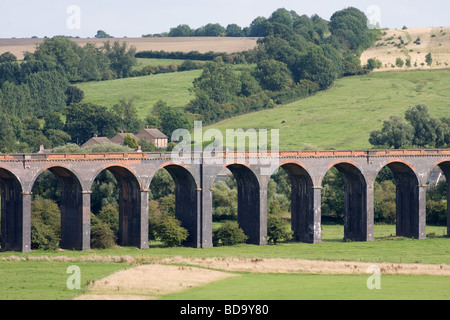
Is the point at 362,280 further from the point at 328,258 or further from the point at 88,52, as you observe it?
the point at 88,52

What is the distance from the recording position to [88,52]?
640 ft

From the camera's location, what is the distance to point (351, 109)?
162 meters

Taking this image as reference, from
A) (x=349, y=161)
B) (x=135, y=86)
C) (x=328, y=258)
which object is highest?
(x=135, y=86)

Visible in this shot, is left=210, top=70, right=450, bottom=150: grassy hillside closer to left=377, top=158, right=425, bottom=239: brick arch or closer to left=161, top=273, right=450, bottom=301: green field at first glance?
left=377, top=158, right=425, bottom=239: brick arch

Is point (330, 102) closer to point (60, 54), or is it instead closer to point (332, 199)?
point (60, 54)

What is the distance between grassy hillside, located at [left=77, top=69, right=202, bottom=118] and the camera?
170 meters

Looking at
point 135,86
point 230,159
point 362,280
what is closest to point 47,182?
point 230,159

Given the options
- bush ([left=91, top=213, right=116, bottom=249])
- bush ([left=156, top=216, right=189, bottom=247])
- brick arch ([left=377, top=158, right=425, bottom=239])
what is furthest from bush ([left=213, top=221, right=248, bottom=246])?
brick arch ([left=377, top=158, right=425, bottom=239])

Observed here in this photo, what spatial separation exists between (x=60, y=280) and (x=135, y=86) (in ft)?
393

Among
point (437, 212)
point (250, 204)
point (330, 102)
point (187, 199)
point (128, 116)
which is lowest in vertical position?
point (437, 212)

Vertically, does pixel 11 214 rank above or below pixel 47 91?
below

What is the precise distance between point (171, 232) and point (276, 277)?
2039 centimetres

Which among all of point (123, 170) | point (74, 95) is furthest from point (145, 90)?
point (123, 170)

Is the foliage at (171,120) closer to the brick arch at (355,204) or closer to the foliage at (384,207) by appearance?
the foliage at (384,207)
